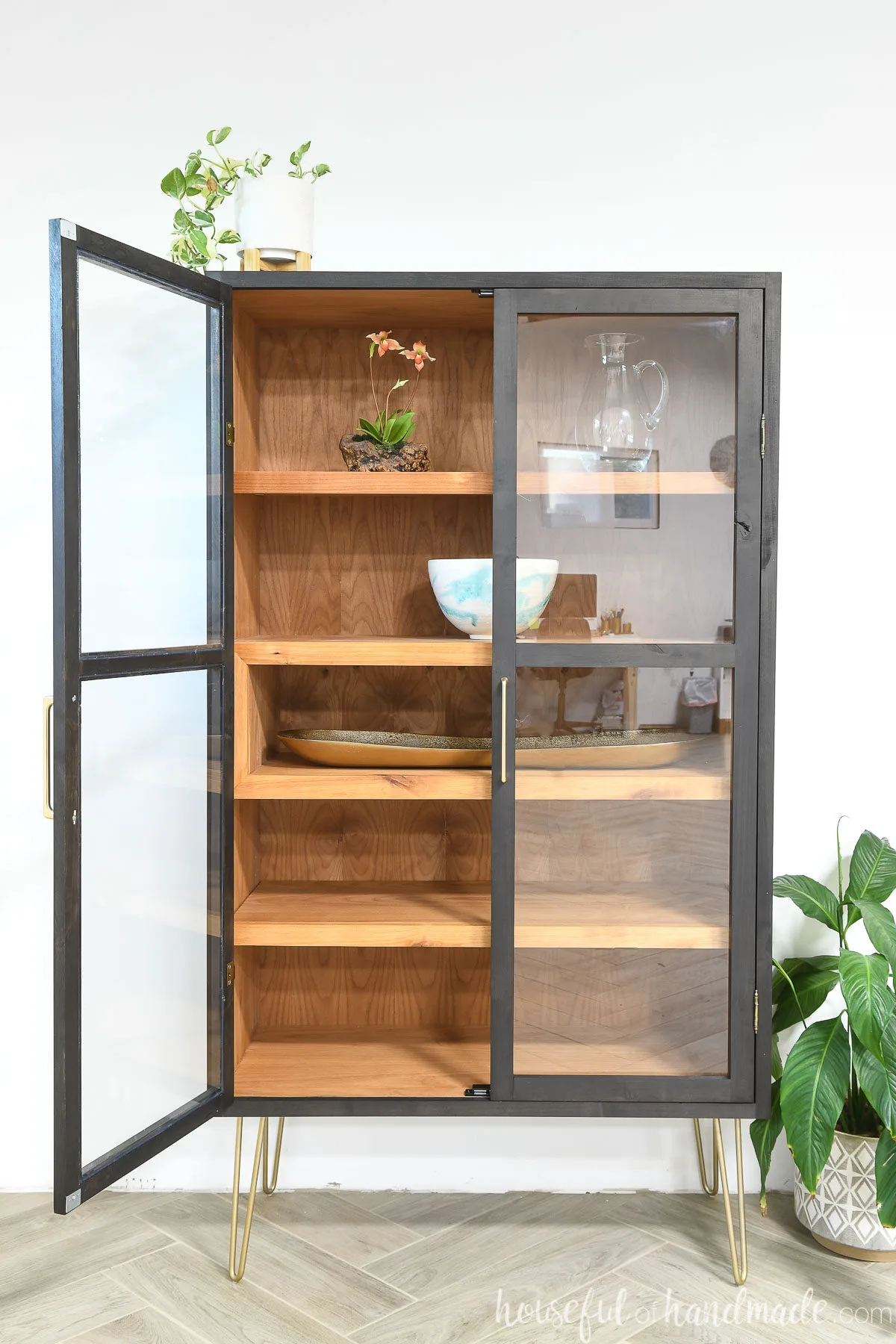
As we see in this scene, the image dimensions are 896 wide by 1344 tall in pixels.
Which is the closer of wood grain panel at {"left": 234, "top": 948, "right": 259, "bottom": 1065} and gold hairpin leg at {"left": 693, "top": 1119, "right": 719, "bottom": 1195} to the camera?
wood grain panel at {"left": 234, "top": 948, "right": 259, "bottom": 1065}

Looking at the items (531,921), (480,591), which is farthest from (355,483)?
(531,921)

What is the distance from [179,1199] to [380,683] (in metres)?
1.22

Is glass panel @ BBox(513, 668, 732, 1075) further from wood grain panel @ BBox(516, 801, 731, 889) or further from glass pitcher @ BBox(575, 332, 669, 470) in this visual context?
glass pitcher @ BBox(575, 332, 669, 470)

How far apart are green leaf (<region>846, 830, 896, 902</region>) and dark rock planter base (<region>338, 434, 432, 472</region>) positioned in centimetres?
114

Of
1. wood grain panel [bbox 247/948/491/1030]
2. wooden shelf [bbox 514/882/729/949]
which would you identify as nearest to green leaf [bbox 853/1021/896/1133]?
wooden shelf [bbox 514/882/729/949]

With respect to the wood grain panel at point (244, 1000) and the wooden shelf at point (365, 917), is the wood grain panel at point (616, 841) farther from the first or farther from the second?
the wood grain panel at point (244, 1000)

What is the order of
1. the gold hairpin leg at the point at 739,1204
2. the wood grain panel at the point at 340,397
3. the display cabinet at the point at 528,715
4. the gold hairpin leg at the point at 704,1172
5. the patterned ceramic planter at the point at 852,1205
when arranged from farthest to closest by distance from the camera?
the gold hairpin leg at the point at 704,1172 → the wood grain panel at the point at 340,397 → the patterned ceramic planter at the point at 852,1205 → the gold hairpin leg at the point at 739,1204 → the display cabinet at the point at 528,715

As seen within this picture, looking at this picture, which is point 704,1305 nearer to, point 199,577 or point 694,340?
point 199,577

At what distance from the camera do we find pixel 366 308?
1935 mm

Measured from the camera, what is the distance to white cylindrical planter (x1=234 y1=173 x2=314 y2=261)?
1842 millimetres

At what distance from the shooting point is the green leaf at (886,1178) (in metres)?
1.81

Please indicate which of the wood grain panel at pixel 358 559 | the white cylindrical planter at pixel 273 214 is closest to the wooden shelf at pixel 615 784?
the wood grain panel at pixel 358 559

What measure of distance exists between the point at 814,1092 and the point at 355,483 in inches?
53.4

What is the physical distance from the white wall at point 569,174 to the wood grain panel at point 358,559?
1.69ft
